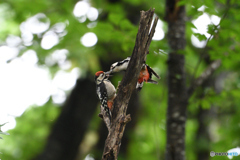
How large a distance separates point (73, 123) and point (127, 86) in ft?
15.0

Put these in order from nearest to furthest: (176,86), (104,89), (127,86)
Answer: (127,86)
(104,89)
(176,86)

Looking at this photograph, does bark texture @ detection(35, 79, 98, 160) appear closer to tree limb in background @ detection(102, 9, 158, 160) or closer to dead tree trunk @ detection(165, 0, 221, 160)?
dead tree trunk @ detection(165, 0, 221, 160)

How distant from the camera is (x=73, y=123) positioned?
22.5 feet

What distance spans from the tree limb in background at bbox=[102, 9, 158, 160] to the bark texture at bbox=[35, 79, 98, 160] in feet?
14.1

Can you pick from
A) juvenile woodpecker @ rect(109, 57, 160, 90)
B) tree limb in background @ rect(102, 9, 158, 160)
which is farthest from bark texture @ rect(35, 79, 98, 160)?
tree limb in background @ rect(102, 9, 158, 160)

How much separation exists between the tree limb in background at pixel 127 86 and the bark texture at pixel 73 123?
169 inches

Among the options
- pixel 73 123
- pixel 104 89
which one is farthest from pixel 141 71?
pixel 73 123

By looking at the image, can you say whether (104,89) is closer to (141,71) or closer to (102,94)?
(102,94)

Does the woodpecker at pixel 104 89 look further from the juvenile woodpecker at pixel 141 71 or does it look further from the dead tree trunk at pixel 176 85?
the dead tree trunk at pixel 176 85

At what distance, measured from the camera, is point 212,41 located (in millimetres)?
3643

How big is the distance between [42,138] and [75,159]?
6.98ft

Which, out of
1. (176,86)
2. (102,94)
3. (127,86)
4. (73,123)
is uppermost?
(73,123)

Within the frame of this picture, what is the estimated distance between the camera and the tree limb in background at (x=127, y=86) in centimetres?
245

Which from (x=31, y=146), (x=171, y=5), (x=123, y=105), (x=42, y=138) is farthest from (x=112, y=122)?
(x=42, y=138)
